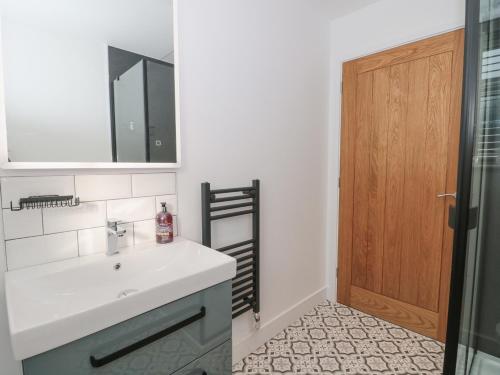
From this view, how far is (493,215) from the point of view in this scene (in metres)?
1.38

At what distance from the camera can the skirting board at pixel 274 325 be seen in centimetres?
176

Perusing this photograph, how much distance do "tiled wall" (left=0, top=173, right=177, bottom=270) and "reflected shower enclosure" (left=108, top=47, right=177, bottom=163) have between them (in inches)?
4.9

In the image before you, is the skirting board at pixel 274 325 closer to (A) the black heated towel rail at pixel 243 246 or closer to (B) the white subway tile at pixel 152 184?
(A) the black heated towel rail at pixel 243 246

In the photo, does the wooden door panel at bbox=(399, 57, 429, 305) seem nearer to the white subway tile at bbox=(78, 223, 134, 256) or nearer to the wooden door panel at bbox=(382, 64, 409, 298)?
the wooden door panel at bbox=(382, 64, 409, 298)

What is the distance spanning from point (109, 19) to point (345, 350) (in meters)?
2.25

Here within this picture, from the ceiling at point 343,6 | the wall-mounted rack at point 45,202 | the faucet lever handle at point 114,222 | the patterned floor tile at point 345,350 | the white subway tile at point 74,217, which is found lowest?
the patterned floor tile at point 345,350

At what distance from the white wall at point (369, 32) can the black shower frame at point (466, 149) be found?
793 millimetres

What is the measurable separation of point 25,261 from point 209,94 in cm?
110

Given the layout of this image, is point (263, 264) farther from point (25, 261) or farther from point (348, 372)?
point (25, 261)

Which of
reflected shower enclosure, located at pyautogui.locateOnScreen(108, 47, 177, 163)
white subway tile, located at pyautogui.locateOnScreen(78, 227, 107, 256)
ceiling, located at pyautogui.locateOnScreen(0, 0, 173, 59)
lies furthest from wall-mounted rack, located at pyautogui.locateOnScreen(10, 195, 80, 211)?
ceiling, located at pyautogui.locateOnScreen(0, 0, 173, 59)

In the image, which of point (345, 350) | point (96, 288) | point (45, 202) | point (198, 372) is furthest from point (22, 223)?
point (345, 350)

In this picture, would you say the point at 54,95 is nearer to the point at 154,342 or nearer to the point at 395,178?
the point at 154,342

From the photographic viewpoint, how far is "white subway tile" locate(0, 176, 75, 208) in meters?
0.96

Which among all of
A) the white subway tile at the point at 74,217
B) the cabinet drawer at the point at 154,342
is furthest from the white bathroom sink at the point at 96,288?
the white subway tile at the point at 74,217
